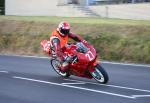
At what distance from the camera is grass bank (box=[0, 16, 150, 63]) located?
21.9 m

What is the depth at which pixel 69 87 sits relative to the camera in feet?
46.4

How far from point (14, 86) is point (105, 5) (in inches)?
1019

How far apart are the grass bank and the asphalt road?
319 centimetres

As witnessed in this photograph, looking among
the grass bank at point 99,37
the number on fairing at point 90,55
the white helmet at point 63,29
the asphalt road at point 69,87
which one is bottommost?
the grass bank at point 99,37

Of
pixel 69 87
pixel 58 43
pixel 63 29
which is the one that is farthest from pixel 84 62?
pixel 63 29

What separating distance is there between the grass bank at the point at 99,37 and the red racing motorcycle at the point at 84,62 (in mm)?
6389

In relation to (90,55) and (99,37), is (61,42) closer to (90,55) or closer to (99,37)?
(90,55)

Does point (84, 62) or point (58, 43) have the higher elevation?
point (58, 43)

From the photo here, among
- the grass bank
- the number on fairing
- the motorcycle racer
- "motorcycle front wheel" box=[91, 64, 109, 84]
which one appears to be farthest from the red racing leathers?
the grass bank

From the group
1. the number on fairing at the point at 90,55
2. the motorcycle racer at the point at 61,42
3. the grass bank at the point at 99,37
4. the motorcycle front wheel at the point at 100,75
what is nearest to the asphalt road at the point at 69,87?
the motorcycle front wheel at the point at 100,75

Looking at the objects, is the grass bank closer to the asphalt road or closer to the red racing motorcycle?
the asphalt road

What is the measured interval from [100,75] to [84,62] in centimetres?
56

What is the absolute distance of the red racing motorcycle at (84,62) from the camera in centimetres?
1452

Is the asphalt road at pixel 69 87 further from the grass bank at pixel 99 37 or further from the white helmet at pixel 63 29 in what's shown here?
the grass bank at pixel 99 37
